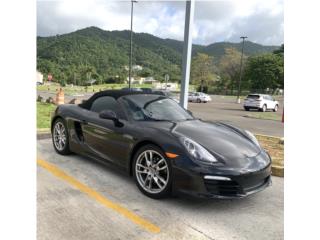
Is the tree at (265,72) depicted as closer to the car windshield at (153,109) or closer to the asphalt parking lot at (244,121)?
the asphalt parking lot at (244,121)

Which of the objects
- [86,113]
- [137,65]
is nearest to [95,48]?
[137,65]

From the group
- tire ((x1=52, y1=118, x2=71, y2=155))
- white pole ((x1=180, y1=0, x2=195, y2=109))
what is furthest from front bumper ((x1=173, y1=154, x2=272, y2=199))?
white pole ((x1=180, y1=0, x2=195, y2=109))

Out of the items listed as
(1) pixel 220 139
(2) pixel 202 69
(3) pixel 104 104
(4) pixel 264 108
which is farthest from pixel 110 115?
(2) pixel 202 69

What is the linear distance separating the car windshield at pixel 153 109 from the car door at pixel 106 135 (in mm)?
177

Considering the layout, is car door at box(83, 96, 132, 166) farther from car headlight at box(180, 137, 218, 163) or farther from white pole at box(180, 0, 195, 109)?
white pole at box(180, 0, 195, 109)

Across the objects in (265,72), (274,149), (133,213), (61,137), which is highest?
(265,72)

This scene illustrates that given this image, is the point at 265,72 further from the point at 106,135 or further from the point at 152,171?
the point at 152,171

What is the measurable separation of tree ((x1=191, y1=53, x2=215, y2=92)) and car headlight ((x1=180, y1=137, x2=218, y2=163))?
66697 mm

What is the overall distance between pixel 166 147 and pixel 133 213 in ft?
2.62

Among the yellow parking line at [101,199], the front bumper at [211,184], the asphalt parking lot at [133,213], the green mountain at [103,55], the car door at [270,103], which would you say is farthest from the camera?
the green mountain at [103,55]

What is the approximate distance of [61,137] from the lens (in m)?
5.32

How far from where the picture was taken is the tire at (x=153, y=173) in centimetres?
345

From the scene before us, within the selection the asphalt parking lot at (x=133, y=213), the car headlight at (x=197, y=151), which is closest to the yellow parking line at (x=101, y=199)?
the asphalt parking lot at (x=133, y=213)
